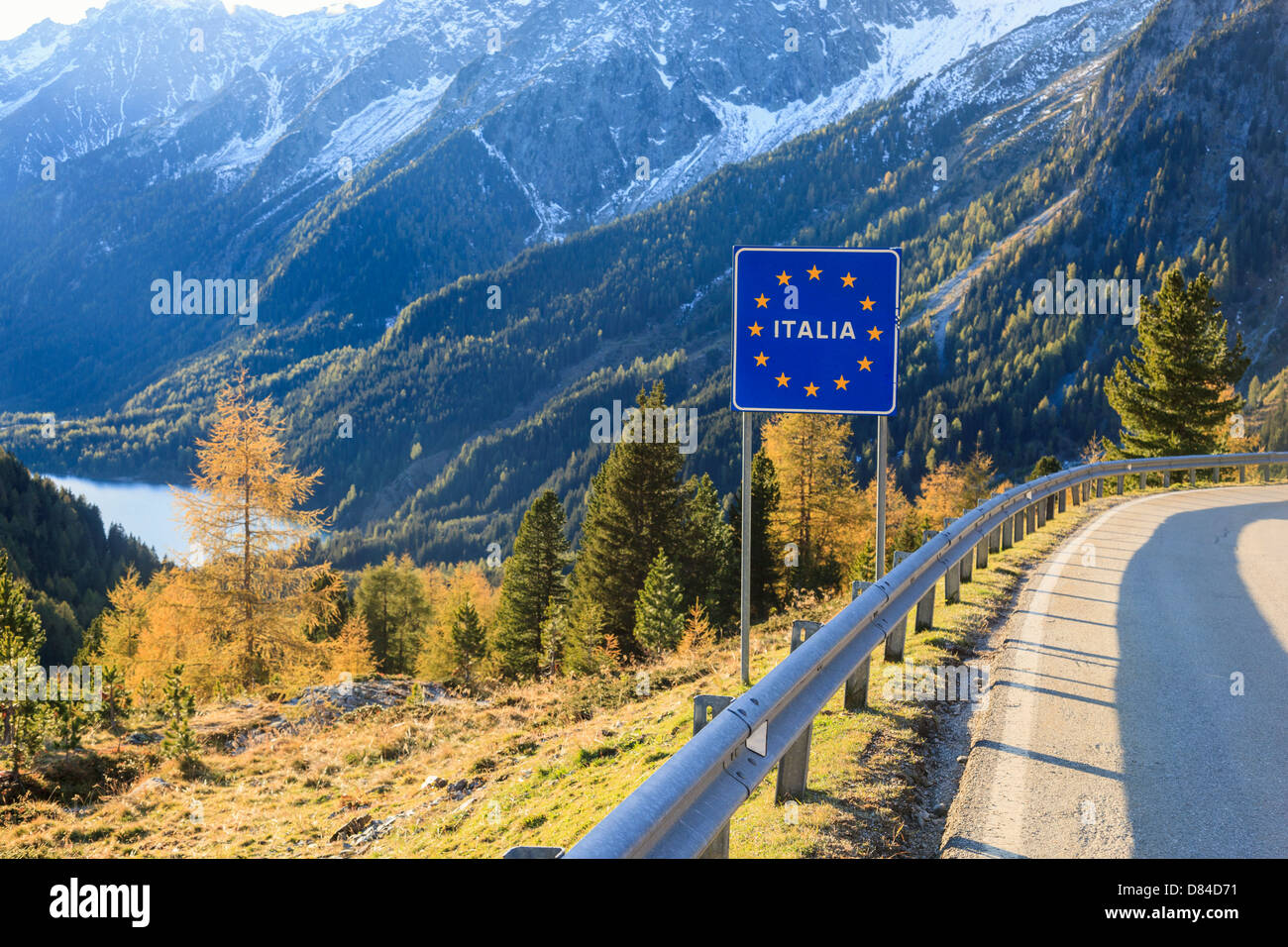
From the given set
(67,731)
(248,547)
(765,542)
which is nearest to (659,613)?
(765,542)

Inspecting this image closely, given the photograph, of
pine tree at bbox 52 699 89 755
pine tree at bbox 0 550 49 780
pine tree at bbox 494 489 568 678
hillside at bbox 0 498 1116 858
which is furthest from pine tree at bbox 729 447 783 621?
pine tree at bbox 0 550 49 780

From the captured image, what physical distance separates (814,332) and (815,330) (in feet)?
0.06

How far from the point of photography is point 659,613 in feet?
87.7

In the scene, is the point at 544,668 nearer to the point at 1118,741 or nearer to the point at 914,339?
the point at 1118,741

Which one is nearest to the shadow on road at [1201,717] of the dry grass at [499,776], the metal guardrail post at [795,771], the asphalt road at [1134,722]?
the asphalt road at [1134,722]

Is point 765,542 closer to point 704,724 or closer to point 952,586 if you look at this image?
point 952,586

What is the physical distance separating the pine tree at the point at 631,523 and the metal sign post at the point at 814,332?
25.0 metres

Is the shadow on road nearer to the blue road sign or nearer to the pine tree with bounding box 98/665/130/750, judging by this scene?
the blue road sign

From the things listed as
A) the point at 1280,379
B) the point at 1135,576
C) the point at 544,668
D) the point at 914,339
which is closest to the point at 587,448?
the point at 914,339

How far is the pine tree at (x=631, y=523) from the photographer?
1287 inches
